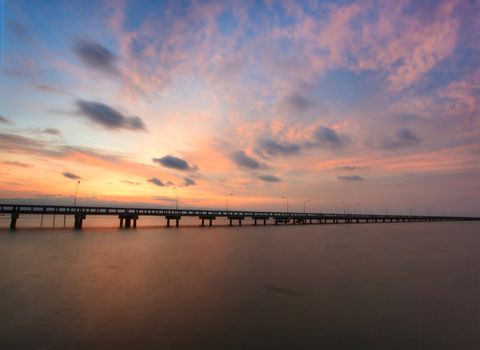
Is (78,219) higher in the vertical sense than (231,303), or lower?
higher

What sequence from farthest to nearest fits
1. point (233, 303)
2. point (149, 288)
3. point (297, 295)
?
point (149, 288)
point (297, 295)
point (233, 303)

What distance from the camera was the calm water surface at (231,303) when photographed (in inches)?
418

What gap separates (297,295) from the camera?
644 inches

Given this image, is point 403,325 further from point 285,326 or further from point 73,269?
point 73,269

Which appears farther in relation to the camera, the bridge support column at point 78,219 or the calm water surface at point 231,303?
the bridge support column at point 78,219

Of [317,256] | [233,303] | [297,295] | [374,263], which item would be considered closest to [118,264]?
[233,303]

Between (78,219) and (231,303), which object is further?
(78,219)

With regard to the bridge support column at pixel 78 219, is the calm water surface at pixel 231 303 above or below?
below

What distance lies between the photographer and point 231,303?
14.9 metres

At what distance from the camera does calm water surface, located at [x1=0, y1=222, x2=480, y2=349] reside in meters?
10.6

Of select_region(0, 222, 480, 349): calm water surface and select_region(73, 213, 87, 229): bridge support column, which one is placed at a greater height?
select_region(73, 213, 87, 229): bridge support column

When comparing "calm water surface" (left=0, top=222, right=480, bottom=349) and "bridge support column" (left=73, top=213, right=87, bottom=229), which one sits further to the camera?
"bridge support column" (left=73, top=213, right=87, bottom=229)

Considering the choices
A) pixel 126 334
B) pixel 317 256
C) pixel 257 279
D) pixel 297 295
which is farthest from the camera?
pixel 317 256

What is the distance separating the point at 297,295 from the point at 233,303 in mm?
3821
